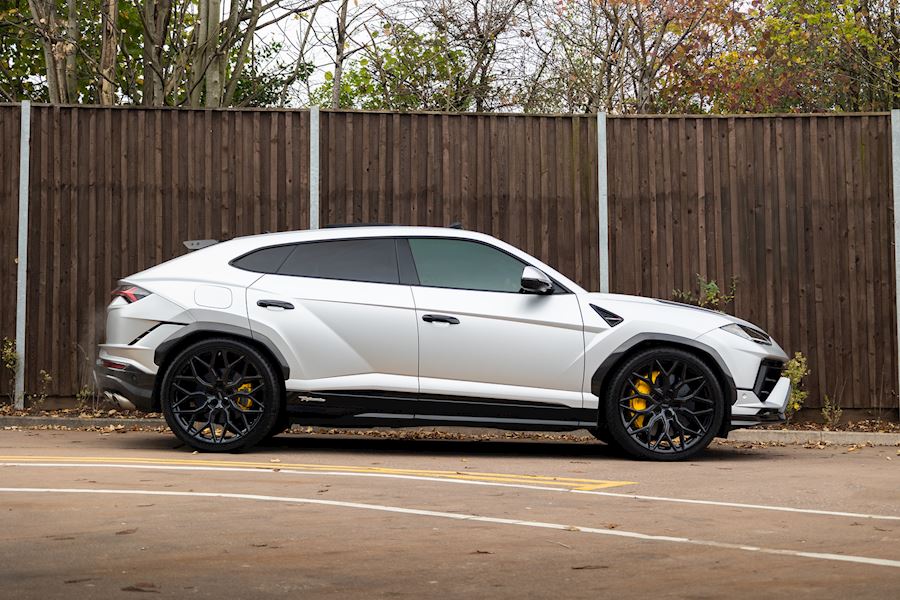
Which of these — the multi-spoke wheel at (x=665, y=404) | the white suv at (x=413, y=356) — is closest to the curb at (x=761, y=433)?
the white suv at (x=413, y=356)

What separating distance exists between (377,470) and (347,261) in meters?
1.90

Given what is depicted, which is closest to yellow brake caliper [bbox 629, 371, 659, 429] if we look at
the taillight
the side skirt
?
the side skirt

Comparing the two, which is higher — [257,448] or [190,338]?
[190,338]

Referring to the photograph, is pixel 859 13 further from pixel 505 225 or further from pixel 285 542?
pixel 285 542

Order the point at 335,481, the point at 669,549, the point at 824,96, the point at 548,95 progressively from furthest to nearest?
the point at 824,96 → the point at 548,95 → the point at 335,481 → the point at 669,549

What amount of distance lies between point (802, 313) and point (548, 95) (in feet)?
43.4

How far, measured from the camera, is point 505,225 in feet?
39.3

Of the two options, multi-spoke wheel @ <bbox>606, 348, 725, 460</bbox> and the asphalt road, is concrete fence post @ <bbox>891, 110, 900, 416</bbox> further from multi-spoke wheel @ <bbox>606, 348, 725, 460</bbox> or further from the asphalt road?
multi-spoke wheel @ <bbox>606, 348, 725, 460</bbox>

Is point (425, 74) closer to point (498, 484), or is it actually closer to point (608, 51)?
point (608, 51)

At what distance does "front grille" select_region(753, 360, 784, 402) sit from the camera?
30.3 ft

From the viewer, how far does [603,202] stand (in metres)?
12.0

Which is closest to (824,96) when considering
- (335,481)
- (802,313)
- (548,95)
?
(548,95)

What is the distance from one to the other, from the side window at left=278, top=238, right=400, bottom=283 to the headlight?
256cm

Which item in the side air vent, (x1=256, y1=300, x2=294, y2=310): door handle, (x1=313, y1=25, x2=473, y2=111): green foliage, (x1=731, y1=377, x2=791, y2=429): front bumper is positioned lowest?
(x1=731, y1=377, x2=791, y2=429): front bumper
